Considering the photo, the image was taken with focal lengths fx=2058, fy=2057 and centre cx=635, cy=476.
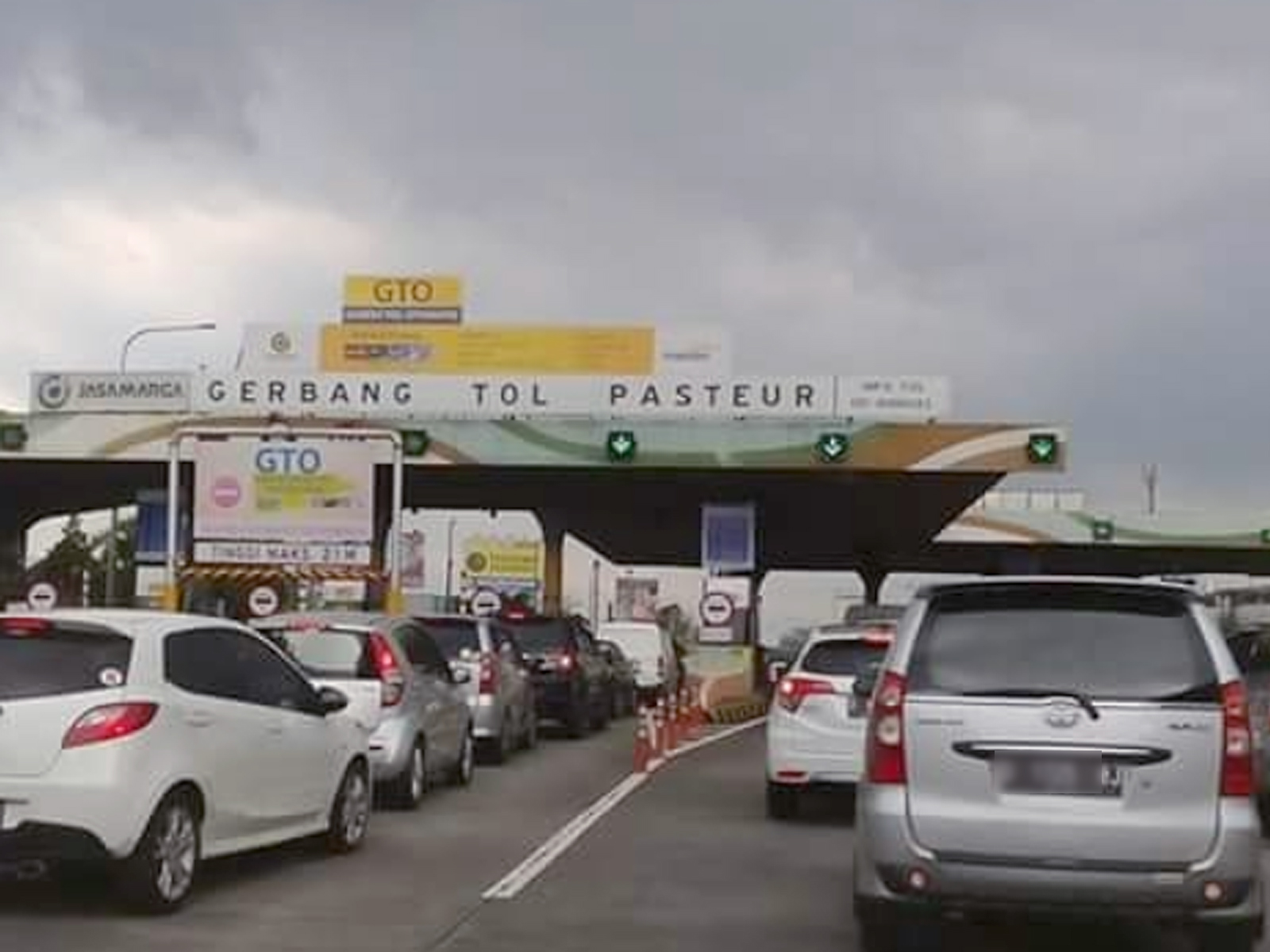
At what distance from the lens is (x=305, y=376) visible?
3784 cm

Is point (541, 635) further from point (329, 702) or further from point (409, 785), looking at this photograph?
point (329, 702)

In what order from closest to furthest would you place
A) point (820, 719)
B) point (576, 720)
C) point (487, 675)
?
point (820, 719), point (487, 675), point (576, 720)

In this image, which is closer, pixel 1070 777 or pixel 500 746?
pixel 1070 777

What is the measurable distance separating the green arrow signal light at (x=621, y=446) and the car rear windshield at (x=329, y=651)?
745 inches

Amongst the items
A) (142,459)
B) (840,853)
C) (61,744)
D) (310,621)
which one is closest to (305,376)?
(142,459)

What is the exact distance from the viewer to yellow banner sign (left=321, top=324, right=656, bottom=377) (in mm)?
40031

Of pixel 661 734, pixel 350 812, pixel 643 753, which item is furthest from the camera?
pixel 661 734

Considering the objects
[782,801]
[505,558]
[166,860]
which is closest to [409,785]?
[782,801]

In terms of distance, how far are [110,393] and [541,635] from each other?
49.7 feet

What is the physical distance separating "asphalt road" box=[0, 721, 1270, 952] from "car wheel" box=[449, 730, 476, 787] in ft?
6.03

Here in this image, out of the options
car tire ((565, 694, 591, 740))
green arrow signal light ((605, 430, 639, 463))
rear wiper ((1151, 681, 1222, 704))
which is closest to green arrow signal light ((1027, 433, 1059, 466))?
green arrow signal light ((605, 430, 639, 463))

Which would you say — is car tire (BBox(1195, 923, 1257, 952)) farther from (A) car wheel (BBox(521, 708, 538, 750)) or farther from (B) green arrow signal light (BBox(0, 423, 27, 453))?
(B) green arrow signal light (BBox(0, 423, 27, 453))

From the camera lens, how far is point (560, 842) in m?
14.6

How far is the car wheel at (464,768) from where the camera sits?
18891mm
